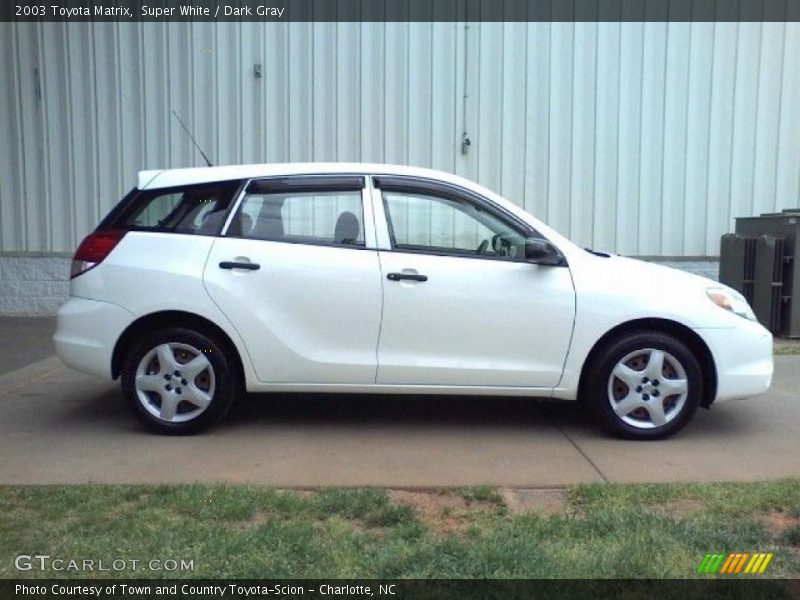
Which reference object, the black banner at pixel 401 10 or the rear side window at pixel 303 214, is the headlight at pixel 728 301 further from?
the black banner at pixel 401 10

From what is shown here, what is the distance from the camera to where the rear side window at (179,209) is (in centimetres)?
547

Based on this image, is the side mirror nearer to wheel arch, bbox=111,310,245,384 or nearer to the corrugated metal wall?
wheel arch, bbox=111,310,245,384

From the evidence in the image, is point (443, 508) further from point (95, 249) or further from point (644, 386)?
point (95, 249)

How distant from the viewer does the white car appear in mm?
5273

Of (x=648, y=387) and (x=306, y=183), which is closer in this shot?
(x=648, y=387)

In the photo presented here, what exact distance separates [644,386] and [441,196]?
1.78m

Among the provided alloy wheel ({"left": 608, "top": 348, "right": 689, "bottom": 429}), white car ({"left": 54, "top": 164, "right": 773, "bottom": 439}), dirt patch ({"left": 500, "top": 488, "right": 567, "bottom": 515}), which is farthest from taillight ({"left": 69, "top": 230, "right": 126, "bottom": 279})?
alloy wheel ({"left": 608, "top": 348, "right": 689, "bottom": 429})

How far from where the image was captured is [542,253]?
5.24 m

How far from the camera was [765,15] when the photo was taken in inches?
409

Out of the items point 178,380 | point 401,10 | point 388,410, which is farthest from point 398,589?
point 401,10

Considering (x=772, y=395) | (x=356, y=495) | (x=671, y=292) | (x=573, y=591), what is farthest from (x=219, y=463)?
(x=772, y=395)

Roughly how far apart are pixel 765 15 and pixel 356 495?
8.95m

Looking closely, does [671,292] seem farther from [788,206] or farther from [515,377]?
[788,206]

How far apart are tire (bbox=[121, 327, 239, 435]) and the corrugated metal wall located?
5.56 m
